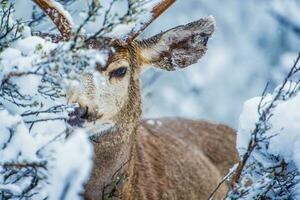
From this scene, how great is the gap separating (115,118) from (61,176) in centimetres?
248

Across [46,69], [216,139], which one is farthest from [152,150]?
[46,69]

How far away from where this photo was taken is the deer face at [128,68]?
5.54 meters

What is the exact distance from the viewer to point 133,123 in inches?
243

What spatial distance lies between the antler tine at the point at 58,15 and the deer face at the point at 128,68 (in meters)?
0.34

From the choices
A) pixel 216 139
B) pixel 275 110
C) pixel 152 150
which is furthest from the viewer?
pixel 216 139

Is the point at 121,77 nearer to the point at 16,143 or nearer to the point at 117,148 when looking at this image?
the point at 117,148

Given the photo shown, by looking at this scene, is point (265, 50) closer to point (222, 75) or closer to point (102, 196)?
point (222, 75)

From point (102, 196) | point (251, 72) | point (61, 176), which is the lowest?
point (61, 176)

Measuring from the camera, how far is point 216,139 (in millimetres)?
8750

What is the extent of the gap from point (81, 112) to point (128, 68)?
29.2 inches

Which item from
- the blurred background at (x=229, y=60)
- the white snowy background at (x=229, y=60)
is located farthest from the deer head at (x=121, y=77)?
the blurred background at (x=229, y=60)

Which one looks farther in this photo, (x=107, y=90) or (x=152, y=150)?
(x=152, y=150)

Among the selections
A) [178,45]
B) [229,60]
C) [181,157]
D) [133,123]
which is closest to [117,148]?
[133,123]

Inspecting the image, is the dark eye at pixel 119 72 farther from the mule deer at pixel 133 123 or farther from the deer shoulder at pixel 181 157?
the deer shoulder at pixel 181 157
